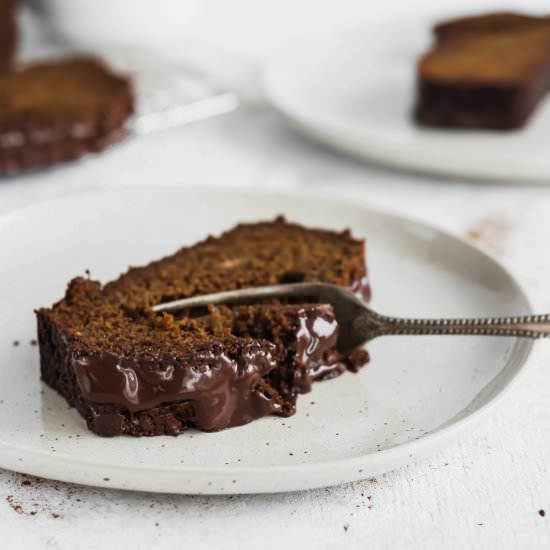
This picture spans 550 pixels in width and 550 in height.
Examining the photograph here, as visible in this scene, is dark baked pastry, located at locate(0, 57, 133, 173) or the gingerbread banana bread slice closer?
dark baked pastry, located at locate(0, 57, 133, 173)

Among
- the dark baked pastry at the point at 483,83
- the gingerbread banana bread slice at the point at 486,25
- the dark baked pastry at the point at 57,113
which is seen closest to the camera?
the dark baked pastry at the point at 57,113

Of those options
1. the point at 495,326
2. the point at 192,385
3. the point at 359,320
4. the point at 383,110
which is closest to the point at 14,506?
the point at 192,385

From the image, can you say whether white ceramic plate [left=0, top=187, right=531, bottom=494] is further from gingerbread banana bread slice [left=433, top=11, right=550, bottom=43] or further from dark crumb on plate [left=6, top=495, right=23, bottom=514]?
gingerbread banana bread slice [left=433, top=11, right=550, bottom=43]

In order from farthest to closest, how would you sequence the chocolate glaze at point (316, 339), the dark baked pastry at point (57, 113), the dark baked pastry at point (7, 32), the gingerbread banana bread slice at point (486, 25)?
1. the dark baked pastry at point (7, 32)
2. the gingerbread banana bread slice at point (486, 25)
3. the dark baked pastry at point (57, 113)
4. the chocolate glaze at point (316, 339)

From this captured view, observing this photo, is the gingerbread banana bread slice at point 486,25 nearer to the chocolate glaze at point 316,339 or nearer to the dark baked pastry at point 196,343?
the dark baked pastry at point 196,343

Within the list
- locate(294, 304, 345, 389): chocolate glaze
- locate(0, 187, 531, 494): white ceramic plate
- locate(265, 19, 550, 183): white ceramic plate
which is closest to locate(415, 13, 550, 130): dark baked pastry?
locate(265, 19, 550, 183): white ceramic plate

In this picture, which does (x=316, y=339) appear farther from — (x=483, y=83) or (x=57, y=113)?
(x=483, y=83)

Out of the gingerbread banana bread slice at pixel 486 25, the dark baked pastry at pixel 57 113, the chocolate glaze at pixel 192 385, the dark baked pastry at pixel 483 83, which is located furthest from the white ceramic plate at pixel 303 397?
the gingerbread banana bread slice at pixel 486 25

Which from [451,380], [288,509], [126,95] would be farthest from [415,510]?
[126,95]
